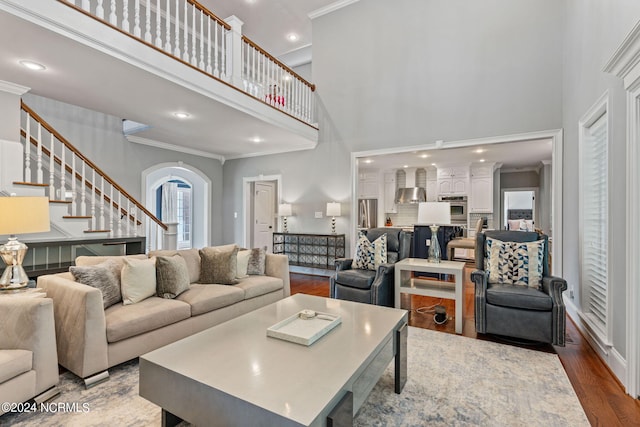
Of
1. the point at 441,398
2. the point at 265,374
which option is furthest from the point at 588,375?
the point at 265,374

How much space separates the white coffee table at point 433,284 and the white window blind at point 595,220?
1.12m

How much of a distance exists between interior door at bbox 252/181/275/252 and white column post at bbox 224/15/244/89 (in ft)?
10.8

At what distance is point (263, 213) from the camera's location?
7656 mm

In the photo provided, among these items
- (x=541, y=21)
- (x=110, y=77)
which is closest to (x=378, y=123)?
(x=541, y=21)

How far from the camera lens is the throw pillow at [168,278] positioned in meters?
2.83

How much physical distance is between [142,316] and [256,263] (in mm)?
1543

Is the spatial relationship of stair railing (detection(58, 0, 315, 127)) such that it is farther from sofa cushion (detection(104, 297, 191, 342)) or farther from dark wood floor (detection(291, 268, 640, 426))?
dark wood floor (detection(291, 268, 640, 426))

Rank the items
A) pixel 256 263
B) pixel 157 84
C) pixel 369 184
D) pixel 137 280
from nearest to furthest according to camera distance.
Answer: pixel 137 280 < pixel 157 84 < pixel 256 263 < pixel 369 184

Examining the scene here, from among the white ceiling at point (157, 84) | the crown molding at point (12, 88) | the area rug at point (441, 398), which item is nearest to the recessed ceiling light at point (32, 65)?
the white ceiling at point (157, 84)

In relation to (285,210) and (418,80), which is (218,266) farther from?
(418,80)

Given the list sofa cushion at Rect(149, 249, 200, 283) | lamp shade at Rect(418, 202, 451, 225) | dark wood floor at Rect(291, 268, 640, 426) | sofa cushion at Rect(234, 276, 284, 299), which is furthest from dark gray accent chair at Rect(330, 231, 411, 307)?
sofa cushion at Rect(149, 249, 200, 283)

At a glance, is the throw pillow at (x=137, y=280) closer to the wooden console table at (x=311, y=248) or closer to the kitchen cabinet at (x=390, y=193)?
the wooden console table at (x=311, y=248)

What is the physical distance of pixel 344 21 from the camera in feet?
19.5

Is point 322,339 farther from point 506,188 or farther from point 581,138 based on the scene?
point 506,188
